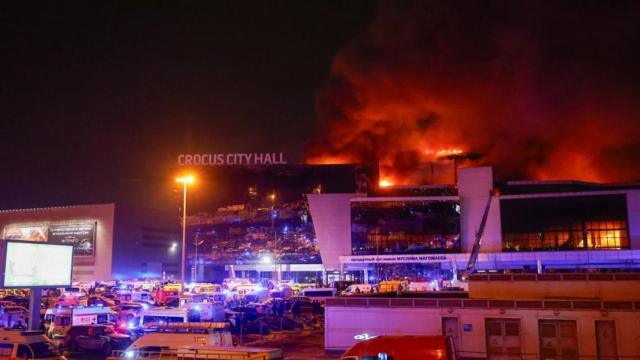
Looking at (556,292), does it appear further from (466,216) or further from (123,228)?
(123,228)

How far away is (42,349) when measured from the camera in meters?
17.9

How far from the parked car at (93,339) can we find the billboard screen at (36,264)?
2216 mm

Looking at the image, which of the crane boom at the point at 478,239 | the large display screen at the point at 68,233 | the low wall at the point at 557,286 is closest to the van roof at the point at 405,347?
the low wall at the point at 557,286

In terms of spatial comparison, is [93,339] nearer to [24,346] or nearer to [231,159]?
[24,346]

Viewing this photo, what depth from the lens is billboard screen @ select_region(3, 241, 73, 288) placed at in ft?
78.0

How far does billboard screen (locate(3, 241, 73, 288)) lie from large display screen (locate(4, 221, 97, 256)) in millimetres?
68253

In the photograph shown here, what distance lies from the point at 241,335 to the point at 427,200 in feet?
160

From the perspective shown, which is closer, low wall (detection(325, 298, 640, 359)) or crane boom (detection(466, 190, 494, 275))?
low wall (detection(325, 298, 640, 359))

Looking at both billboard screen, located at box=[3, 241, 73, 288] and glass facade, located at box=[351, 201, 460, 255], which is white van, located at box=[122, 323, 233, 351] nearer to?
→ billboard screen, located at box=[3, 241, 73, 288]

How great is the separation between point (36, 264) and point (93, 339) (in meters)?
4.11

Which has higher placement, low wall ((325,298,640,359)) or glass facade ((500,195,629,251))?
glass facade ((500,195,629,251))

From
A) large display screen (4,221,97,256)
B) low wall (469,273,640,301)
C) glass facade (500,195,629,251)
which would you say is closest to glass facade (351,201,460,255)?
glass facade (500,195,629,251)

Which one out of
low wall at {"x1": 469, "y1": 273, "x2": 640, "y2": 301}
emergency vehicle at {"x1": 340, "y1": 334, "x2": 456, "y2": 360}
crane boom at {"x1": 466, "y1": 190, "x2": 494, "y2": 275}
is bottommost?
emergency vehicle at {"x1": 340, "y1": 334, "x2": 456, "y2": 360}

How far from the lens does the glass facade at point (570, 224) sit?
6706cm
